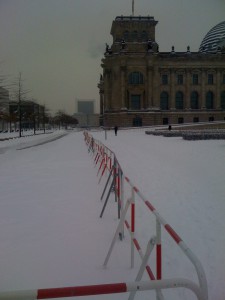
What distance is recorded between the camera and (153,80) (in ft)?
270

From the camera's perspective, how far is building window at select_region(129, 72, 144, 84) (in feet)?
271

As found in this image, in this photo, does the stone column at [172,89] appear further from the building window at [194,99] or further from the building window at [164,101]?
the building window at [194,99]

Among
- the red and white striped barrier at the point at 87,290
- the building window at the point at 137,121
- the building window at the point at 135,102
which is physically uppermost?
the building window at the point at 135,102

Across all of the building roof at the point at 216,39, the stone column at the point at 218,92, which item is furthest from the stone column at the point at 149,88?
the building roof at the point at 216,39

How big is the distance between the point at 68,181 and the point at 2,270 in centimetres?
799

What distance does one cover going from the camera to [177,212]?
8.54 m

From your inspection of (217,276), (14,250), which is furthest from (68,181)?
(217,276)

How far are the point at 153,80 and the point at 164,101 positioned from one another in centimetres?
674

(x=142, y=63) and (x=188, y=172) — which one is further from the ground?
(x=142, y=63)

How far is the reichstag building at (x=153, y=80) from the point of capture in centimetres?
8081

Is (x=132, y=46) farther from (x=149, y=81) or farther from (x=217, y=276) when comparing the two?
(x=217, y=276)

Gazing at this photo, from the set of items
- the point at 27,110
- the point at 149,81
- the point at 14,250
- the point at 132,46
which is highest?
the point at 132,46

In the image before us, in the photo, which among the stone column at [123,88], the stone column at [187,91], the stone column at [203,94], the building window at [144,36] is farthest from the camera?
the stone column at [203,94]

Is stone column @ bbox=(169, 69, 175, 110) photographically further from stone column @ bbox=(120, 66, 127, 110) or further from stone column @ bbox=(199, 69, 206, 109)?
stone column @ bbox=(120, 66, 127, 110)
